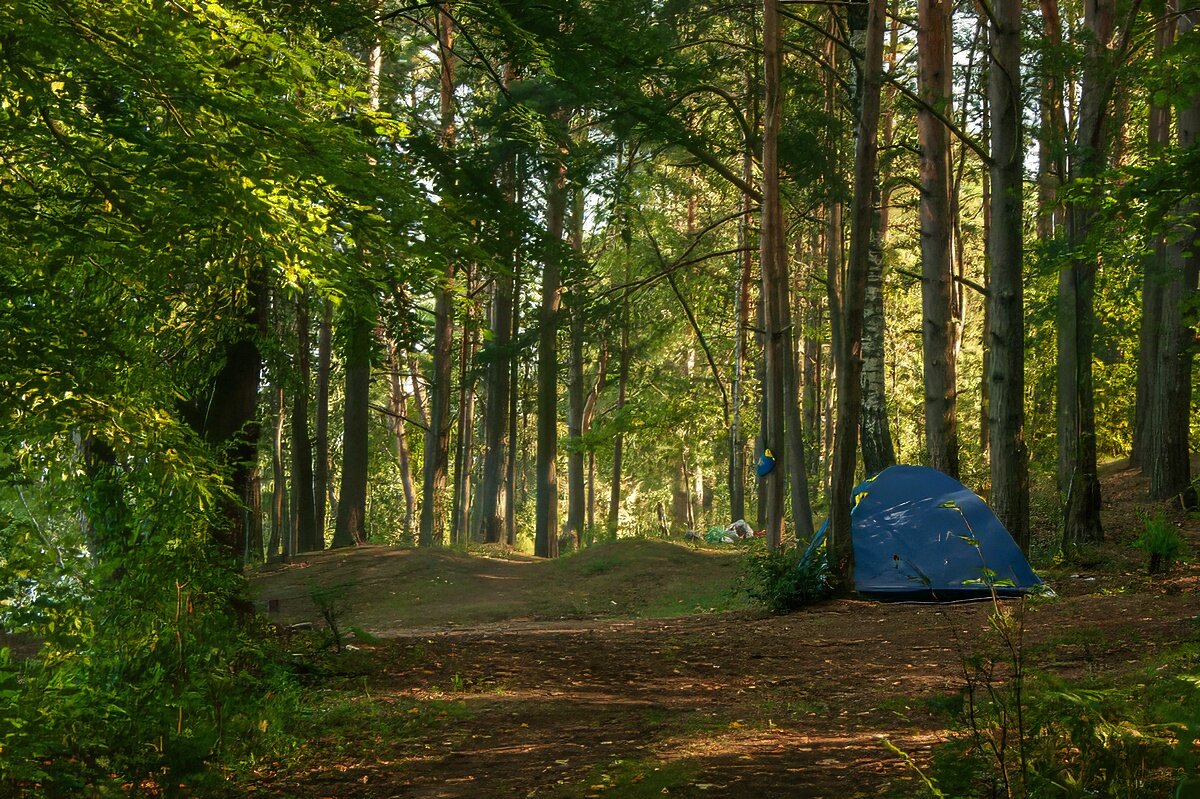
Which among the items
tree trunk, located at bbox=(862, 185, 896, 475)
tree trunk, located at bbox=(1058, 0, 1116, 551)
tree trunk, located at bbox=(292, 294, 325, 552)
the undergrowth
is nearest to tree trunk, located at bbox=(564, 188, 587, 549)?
tree trunk, located at bbox=(292, 294, 325, 552)

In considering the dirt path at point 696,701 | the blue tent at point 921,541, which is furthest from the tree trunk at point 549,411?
the dirt path at point 696,701

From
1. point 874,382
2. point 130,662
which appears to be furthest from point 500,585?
point 130,662

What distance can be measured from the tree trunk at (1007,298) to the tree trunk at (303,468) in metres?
12.7

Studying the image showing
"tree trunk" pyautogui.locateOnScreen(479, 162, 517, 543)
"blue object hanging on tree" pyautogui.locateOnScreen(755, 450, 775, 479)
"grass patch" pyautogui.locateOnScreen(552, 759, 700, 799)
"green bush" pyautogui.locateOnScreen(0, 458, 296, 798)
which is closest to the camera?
"green bush" pyautogui.locateOnScreen(0, 458, 296, 798)

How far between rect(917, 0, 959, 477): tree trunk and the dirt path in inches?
201

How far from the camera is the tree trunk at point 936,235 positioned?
15.1m

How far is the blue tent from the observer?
39.0 ft

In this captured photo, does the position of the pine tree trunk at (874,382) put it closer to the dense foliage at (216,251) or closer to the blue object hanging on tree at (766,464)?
the dense foliage at (216,251)

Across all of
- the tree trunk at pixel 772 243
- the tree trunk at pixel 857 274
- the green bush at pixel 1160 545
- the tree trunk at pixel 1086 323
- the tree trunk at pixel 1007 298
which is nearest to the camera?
the green bush at pixel 1160 545

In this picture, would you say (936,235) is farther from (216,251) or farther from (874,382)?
(216,251)

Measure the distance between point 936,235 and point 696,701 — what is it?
10.1 metres

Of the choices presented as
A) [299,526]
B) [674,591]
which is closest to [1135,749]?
[674,591]

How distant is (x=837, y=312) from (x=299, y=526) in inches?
497

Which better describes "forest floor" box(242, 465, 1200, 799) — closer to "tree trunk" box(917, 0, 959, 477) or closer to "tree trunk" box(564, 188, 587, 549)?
"tree trunk" box(917, 0, 959, 477)
